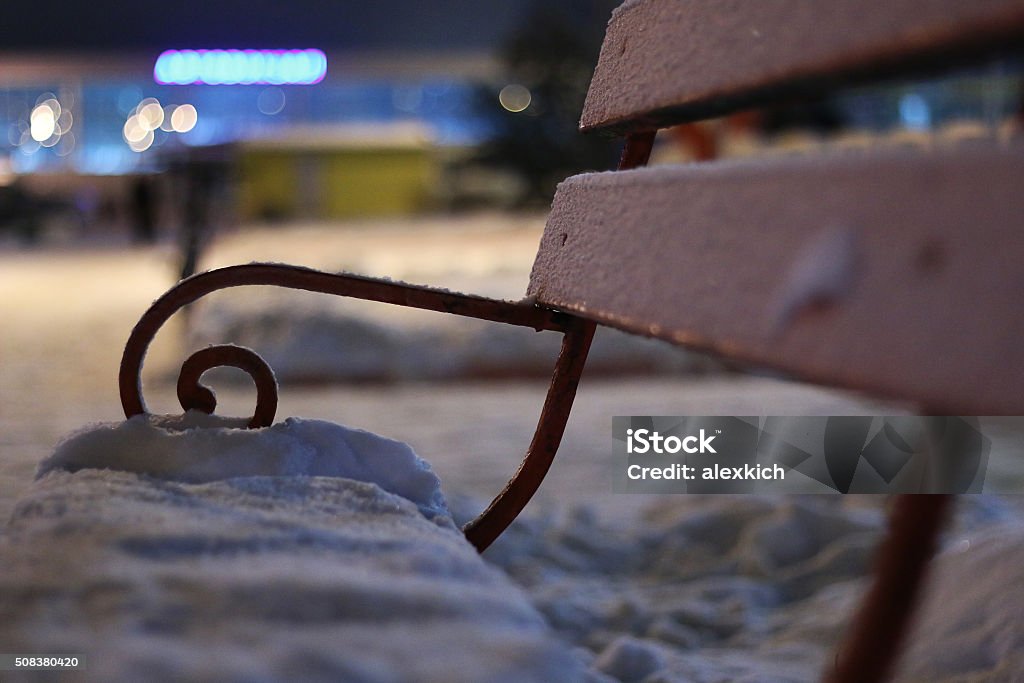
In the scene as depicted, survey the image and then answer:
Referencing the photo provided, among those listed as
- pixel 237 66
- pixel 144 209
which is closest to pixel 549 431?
pixel 144 209

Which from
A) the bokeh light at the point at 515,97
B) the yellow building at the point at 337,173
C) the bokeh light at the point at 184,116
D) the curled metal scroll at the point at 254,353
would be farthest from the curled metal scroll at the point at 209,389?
the bokeh light at the point at 184,116

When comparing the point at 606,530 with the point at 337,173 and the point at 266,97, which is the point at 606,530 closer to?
the point at 337,173

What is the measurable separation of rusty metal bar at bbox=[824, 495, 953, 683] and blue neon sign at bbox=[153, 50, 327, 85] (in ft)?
50.9

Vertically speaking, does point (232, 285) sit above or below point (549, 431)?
above

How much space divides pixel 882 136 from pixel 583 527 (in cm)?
706

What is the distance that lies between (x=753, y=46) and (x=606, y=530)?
1.41m

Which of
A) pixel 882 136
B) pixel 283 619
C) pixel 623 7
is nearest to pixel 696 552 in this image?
pixel 623 7

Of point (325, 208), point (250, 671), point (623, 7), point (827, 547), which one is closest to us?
point (250, 671)

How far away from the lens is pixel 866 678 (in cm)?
59

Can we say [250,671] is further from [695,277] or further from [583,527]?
[583,527]

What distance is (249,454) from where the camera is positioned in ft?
3.08

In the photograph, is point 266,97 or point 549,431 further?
point 266,97

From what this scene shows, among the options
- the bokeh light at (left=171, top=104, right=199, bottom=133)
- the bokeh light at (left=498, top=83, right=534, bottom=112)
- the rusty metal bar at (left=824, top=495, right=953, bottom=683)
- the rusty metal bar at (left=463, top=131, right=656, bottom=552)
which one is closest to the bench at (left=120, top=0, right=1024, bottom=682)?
the rusty metal bar at (left=824, top=495, right=953, bottom=683)

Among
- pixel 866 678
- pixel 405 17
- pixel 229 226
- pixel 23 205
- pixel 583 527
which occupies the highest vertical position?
pixel 405 17
